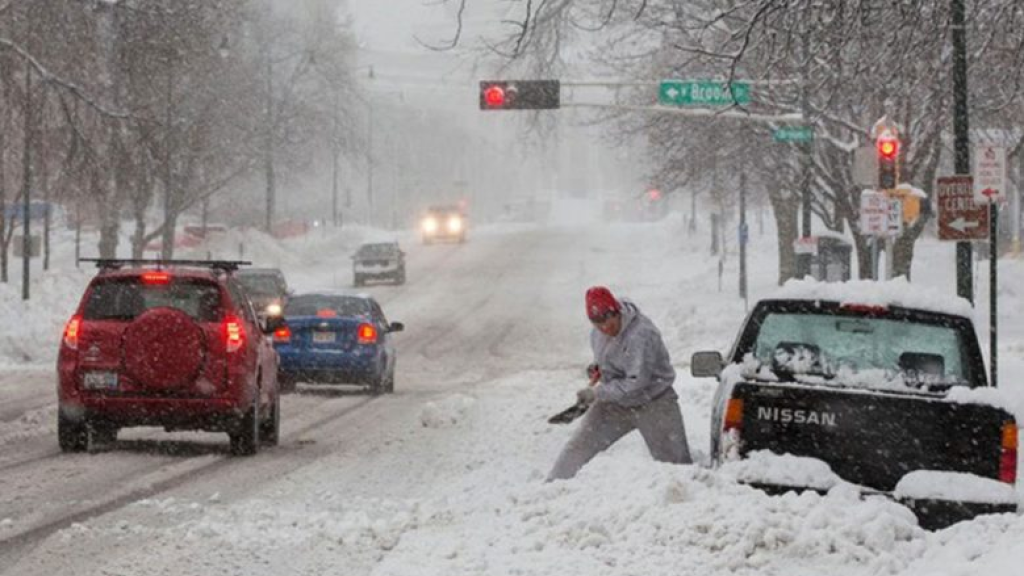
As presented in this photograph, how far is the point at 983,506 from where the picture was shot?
30.7ft

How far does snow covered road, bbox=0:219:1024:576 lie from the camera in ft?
28.8

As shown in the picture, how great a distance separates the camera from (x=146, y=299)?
51.6 feet

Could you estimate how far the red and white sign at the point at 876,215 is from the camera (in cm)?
2588

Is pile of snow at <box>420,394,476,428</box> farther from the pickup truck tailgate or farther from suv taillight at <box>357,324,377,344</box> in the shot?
the pickup truck tailgate

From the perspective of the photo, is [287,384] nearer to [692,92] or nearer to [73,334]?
[73,334]

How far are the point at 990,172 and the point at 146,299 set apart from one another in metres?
9.63

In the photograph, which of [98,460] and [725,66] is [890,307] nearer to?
[98,460]

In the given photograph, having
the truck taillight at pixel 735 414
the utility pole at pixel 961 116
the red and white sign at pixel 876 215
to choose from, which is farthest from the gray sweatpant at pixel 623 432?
the red and white sign at pixel 876 215

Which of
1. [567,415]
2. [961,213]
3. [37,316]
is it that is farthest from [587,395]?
[37,316]

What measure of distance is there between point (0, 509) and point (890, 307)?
20.5 ft

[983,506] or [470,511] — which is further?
[470,511]

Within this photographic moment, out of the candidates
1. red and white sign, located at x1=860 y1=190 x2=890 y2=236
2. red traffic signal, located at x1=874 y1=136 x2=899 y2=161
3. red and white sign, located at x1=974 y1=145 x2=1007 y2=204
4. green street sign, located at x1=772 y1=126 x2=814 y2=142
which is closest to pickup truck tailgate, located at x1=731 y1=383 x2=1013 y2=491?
red and white sign, located at x1=974 y1=145 x2=1007 y2=204

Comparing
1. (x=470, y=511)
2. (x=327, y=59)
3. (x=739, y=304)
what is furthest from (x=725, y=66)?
(x=327, y=59)

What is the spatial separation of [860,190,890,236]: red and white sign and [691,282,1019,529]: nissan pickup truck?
1571 cm
